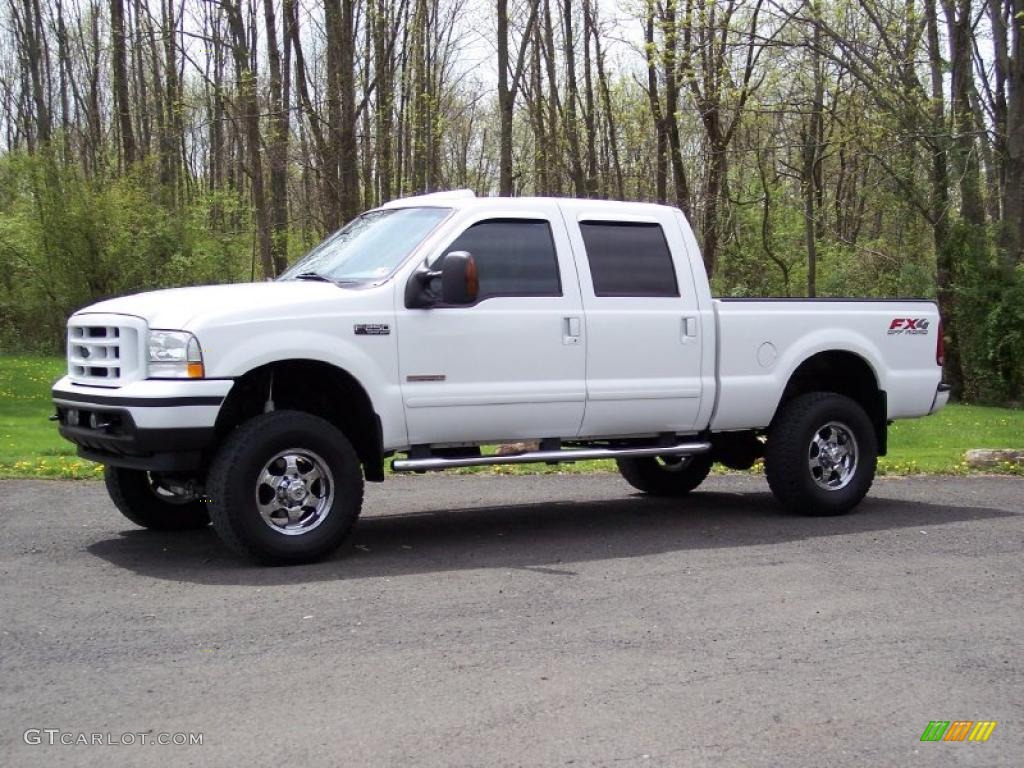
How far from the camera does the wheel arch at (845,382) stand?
933 centimetres

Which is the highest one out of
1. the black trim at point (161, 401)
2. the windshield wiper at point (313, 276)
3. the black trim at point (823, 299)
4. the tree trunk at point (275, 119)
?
the tree trunk at point (275, 119)

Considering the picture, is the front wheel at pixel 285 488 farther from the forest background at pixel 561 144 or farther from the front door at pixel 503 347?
the forest background at pixel 561 144

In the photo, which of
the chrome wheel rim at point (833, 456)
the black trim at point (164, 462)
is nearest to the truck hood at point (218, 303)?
the black trim at point (164, 462)

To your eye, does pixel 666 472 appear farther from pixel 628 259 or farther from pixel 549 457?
pixel 549 457

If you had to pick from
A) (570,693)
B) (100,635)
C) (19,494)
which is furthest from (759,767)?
(19,494)

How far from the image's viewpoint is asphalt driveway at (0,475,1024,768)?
14.0 ft

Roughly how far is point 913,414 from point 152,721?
7015mm

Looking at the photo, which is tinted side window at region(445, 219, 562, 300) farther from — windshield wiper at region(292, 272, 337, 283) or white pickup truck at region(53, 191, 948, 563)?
windshield wiper at region(292, 272, 337, 283)

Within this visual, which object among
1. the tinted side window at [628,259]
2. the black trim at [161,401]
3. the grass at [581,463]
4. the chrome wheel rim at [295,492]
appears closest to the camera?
the black trim at [161,401]

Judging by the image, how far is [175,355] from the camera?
6664 millimetres

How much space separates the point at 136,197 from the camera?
30641mm

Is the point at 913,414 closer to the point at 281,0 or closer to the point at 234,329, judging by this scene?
the point at 234,329

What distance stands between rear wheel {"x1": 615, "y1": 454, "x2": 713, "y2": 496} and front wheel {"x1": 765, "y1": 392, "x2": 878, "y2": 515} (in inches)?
48.8

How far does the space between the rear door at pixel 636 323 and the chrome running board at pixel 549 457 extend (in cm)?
14
